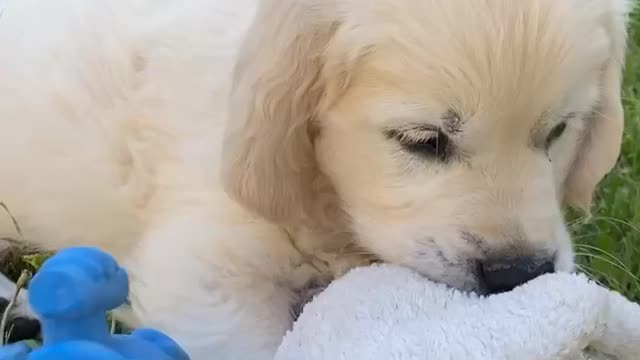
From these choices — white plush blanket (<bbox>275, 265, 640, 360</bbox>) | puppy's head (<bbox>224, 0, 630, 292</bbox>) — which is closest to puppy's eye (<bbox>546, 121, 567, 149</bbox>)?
puppy's head (<bbox>224, 0, 630, 292</bbox>)

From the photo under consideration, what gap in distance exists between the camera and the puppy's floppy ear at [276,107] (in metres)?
2.80

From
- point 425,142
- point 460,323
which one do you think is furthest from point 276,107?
point 460,323

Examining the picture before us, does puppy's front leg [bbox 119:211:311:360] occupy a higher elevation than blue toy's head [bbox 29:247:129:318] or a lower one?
lower

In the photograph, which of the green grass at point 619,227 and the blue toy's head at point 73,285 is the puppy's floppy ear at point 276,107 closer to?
the blue toy's head at point 73,285

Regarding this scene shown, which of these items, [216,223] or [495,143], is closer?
[495,143]

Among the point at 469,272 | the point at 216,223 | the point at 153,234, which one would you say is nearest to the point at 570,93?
the point at 469,272

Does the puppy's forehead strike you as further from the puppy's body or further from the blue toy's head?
the blue toy's head

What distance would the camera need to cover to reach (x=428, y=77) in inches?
101

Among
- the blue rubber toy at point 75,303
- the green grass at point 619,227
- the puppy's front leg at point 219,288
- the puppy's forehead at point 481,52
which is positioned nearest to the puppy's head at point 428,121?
the puppy's forehead at point 481,52

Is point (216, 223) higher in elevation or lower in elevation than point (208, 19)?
lower

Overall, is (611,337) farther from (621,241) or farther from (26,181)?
(26,181)

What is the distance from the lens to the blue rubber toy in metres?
2.01

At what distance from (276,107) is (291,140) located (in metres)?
0.09

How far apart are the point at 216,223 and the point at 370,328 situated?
83 cm
